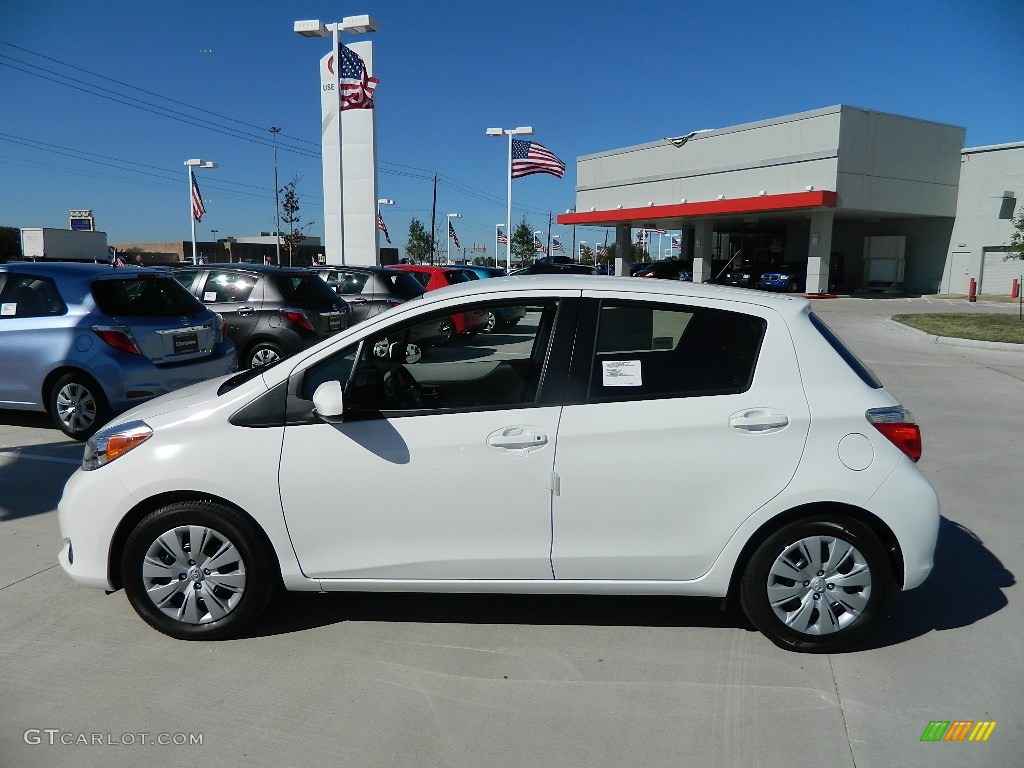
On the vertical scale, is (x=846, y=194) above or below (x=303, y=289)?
above

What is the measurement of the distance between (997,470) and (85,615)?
6.83m

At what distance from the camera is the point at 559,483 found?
3.37 meters

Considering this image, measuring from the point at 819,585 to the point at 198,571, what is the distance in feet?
9.24

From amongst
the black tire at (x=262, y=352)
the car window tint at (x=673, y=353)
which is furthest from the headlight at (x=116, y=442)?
the black tire at (x=262, y=352)

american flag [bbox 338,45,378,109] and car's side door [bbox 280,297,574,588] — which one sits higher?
american flag [bbox 338,45,378,109]

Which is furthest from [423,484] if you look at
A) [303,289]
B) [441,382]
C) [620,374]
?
[303,289]

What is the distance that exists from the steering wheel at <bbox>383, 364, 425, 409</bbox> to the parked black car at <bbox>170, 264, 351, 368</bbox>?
22.1 ft

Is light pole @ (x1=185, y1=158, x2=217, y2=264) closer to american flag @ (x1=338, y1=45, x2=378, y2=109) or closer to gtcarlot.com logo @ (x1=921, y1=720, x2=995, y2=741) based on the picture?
american flag @ (x1=338, y1=45, x2=378, y2=109)

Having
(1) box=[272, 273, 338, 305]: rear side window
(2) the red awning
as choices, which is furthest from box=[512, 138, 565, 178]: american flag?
(1) box=[272, 273, 338, 305]: rear side window

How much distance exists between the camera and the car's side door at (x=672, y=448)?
11.0 feet

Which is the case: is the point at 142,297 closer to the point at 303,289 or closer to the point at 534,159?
the point at 303,289

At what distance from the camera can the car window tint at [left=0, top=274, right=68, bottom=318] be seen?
23.8 ft

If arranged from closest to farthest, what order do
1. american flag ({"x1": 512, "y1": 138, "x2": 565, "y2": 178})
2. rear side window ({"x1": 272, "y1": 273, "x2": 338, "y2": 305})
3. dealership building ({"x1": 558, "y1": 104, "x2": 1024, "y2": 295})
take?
rear side window ({"x1": 272, "y1": 273, "x2": 338, "y2": 305}) < american flag ({"x1": 512, "y1": 138, "x2": 565, "y2": 178}) < dealership building ({"x1": 558, "y1": 104, "x2": 1024, "y2": 295})

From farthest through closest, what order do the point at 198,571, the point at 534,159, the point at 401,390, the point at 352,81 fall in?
1. the point at 534,159
2. the point at 352,81
3. the point at 401,390
4. the point at 198,571
